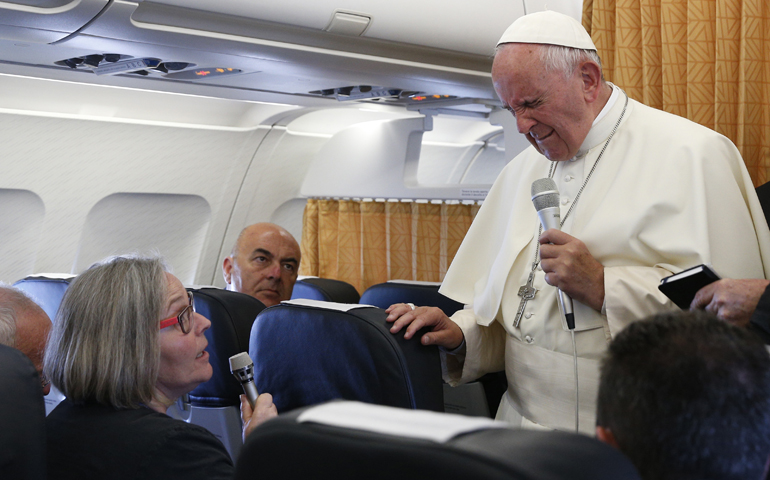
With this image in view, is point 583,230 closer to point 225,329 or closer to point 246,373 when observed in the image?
point 246,373

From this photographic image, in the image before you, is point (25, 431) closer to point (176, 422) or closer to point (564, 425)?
point (176, 422)

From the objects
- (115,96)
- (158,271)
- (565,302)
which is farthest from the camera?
(115,96)

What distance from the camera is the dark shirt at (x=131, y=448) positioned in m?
1.60

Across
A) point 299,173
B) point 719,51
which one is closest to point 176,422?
point 719,51

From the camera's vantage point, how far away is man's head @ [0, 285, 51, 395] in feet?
7.09

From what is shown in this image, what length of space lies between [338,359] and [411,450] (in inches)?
47.3

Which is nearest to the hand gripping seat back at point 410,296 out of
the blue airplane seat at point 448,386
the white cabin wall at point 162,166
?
the blue airplane seat at point 448,386

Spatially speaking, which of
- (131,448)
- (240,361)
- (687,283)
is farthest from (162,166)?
(687,283)

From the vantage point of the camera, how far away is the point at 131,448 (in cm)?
162

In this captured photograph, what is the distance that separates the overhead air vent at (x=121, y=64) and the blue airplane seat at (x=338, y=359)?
2.07 meters

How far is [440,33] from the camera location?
355 centimetres

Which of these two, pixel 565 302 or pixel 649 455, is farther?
pixel 565 302

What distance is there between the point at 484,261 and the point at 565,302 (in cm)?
65

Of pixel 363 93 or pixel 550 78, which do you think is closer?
pixel 550 78
